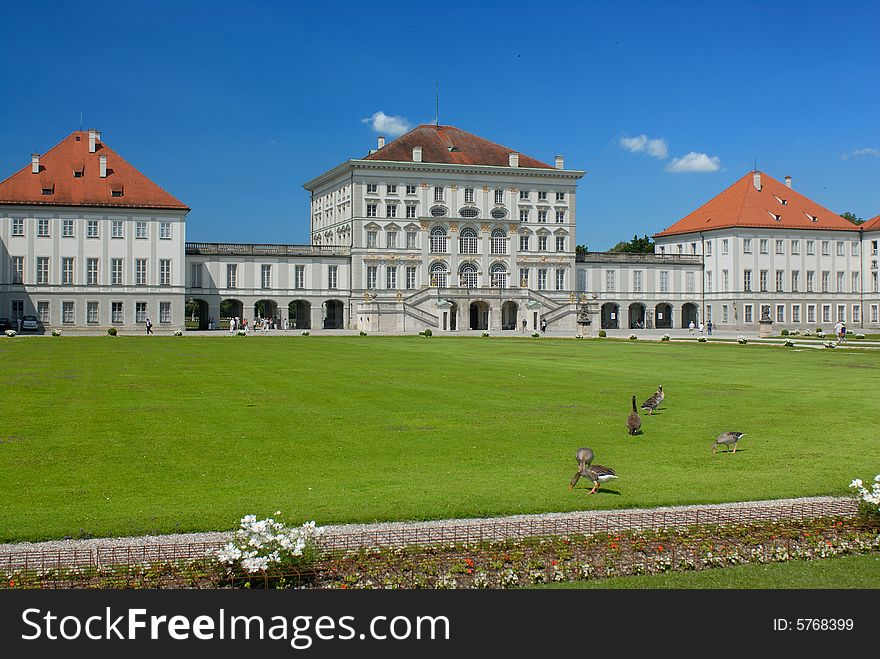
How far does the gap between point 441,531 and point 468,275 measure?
7955cm

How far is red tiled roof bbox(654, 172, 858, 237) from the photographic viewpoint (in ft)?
305

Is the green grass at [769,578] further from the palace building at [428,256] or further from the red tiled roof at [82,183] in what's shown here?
the red tiled roof at [82,183]

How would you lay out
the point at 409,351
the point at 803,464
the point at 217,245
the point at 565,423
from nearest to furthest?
the point at 803,464, the point at 565,423, the point at 409,351, the point at 217,245

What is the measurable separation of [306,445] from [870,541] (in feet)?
28.3

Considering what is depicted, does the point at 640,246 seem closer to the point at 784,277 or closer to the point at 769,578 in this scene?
the point at 784,277

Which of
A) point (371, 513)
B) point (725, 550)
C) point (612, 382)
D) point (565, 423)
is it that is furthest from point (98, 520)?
point (612, 382)

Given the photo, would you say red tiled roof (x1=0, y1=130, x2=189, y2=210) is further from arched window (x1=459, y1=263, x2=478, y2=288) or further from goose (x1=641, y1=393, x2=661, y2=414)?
goose (x1=641, y1=393, x2=661, y2=414)

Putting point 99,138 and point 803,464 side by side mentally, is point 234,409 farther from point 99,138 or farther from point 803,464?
point 99,138

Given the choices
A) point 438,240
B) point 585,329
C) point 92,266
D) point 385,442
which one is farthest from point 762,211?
point 385,442

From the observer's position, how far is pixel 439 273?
290 feet

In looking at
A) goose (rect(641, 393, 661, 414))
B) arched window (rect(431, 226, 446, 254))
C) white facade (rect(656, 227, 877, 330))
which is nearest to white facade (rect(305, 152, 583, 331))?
arched window (rect(431, 226, 446, 254))

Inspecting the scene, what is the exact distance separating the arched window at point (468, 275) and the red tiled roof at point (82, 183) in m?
27.1

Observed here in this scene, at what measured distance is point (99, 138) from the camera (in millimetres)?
77438

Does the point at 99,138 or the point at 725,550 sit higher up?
the point at 99,138
